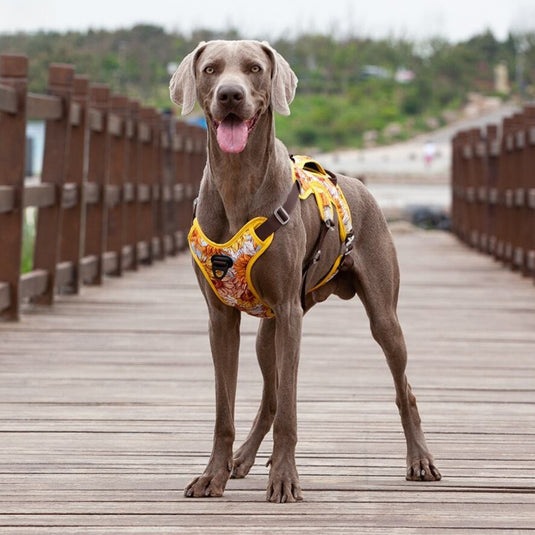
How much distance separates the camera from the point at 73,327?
7.84 m

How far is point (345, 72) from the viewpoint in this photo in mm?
79812

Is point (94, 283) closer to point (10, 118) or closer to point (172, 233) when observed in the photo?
point (10, 118)

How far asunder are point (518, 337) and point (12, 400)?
11.6ft

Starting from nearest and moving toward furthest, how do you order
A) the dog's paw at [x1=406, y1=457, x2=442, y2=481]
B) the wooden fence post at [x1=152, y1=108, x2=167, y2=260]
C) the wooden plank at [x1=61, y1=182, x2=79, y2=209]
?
1. the dog's paw at [x1=406, y1=457, x2=442, y2=481]
2. the wooden plank at [x1=61, y1=182, x2=79, y2=209]
3. the wooden fence post at [x1=152, y1=108, x2=167, y2=260]

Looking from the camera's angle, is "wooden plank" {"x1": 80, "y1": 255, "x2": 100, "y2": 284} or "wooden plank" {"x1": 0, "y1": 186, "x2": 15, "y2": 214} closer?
"wooden plank" {"x1": 0, "y1": 186, "x2": 15, "y2": 214}

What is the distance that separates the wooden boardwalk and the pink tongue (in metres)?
1.06

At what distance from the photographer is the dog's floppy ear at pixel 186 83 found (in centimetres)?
372

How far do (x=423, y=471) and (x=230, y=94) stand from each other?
1.39m

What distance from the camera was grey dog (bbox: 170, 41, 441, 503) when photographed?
12.0 ft

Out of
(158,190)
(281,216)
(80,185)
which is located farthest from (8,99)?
(158,190)

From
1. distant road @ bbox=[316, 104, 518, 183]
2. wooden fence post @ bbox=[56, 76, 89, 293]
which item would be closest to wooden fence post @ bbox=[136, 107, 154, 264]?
wooden fence post @ bbox=[56, 76, 89, 293]

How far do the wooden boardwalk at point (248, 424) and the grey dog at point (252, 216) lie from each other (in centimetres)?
11

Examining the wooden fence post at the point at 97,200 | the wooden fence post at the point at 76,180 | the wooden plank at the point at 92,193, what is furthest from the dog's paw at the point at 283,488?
the wooden fence post at the point at 97,200

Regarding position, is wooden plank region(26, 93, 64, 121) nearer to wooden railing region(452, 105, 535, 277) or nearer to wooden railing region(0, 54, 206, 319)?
wooden railing region(0, 54, 206, 319)
